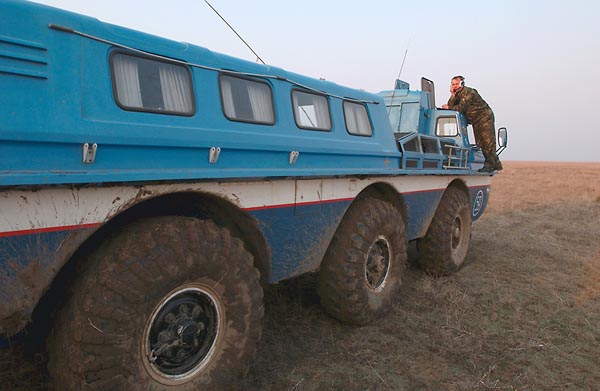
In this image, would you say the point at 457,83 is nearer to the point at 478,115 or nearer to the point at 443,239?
the point at 478,115

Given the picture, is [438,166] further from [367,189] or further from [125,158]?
[125,158]

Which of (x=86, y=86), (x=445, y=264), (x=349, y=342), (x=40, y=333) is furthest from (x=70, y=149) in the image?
(x=445, y=264)

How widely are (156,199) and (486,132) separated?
562 centimetres

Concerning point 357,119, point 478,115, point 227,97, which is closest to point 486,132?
point 478,115

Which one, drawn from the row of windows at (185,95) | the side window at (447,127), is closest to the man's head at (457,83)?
the side window at (447,127)

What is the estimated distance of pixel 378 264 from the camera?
3.97 m

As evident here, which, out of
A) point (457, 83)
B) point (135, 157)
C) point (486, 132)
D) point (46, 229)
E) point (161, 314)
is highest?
point (457, 83)

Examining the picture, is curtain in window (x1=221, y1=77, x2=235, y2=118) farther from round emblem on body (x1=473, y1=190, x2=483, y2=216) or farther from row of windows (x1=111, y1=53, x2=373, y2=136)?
round emblem on body (x1=473, y1=190, x2=483, y2=216)

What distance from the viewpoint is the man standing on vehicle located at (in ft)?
21.4

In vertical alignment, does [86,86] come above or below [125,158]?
above

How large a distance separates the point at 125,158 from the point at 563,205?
14.9 metres

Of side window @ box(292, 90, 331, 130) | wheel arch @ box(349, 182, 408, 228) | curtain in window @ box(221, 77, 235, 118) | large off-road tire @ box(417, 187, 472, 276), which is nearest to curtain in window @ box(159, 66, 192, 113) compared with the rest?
curtain in window @ box(221, 77, 235, 118)

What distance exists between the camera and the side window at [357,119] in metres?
3.75

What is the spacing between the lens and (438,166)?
16.3 feet
